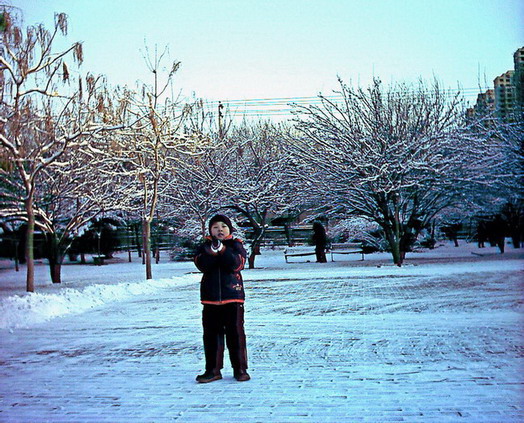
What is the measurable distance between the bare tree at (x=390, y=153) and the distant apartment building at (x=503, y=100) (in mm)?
1843

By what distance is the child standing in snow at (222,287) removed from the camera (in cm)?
644

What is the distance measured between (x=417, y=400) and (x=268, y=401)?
4.12ft

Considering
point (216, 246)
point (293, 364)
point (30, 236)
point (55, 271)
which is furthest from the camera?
point (55, 271)

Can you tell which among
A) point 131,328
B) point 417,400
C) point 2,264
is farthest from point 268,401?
point 2,264

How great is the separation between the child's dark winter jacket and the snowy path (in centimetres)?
85

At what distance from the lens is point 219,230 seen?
21.3 ft

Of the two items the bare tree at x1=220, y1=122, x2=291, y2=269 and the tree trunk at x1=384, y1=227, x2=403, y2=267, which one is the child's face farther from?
the bare tree at x1=220, y1=122, x2=291, y2=269

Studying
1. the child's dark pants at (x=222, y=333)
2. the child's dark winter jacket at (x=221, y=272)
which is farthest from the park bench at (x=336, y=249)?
the child's dark winter jacket at (x=221, y=272)

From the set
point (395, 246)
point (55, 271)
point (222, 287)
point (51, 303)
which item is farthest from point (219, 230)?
point (395, 246)

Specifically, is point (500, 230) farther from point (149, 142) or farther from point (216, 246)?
point (216, 246)

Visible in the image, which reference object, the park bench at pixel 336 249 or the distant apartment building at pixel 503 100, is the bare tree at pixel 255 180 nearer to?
the park bench at pixel 336 249

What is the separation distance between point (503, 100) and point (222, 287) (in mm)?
27454

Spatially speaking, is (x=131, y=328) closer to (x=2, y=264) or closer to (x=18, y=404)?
(x=18, y=404)

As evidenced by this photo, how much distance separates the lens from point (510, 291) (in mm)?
15016
